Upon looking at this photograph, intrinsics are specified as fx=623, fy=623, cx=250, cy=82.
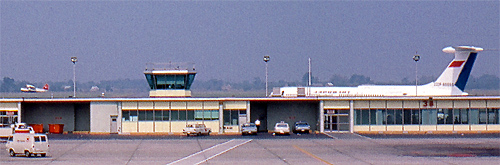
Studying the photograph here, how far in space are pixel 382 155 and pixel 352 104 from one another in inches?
1168

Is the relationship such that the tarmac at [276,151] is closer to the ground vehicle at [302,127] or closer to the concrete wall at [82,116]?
the ground vehicle at [302,127]

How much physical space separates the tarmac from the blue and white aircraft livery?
16.6m

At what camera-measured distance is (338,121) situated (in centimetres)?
7619

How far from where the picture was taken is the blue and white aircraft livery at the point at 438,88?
79125 mm

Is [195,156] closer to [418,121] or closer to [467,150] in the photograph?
[467,150]

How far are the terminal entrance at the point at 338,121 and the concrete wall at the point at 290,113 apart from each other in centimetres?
335

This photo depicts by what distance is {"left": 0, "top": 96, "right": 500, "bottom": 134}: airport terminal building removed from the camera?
75.2 m

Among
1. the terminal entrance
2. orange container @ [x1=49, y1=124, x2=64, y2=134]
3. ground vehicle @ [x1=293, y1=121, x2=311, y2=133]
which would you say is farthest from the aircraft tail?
orange container @ [x1=49, y1=124, x2=64, y2=134]

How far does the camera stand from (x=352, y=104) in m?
75.4

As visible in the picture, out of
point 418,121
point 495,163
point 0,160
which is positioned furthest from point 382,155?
point 418,121

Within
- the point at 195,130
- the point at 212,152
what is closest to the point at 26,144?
the point at 212,152

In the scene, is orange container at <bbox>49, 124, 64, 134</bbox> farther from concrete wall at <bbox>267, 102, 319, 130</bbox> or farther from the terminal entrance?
the terminal entrance

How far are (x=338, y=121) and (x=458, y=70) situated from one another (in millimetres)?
17401

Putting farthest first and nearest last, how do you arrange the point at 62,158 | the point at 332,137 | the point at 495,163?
1. the point at 332,137
2. the point at 62,158
3. the point at 495,163
